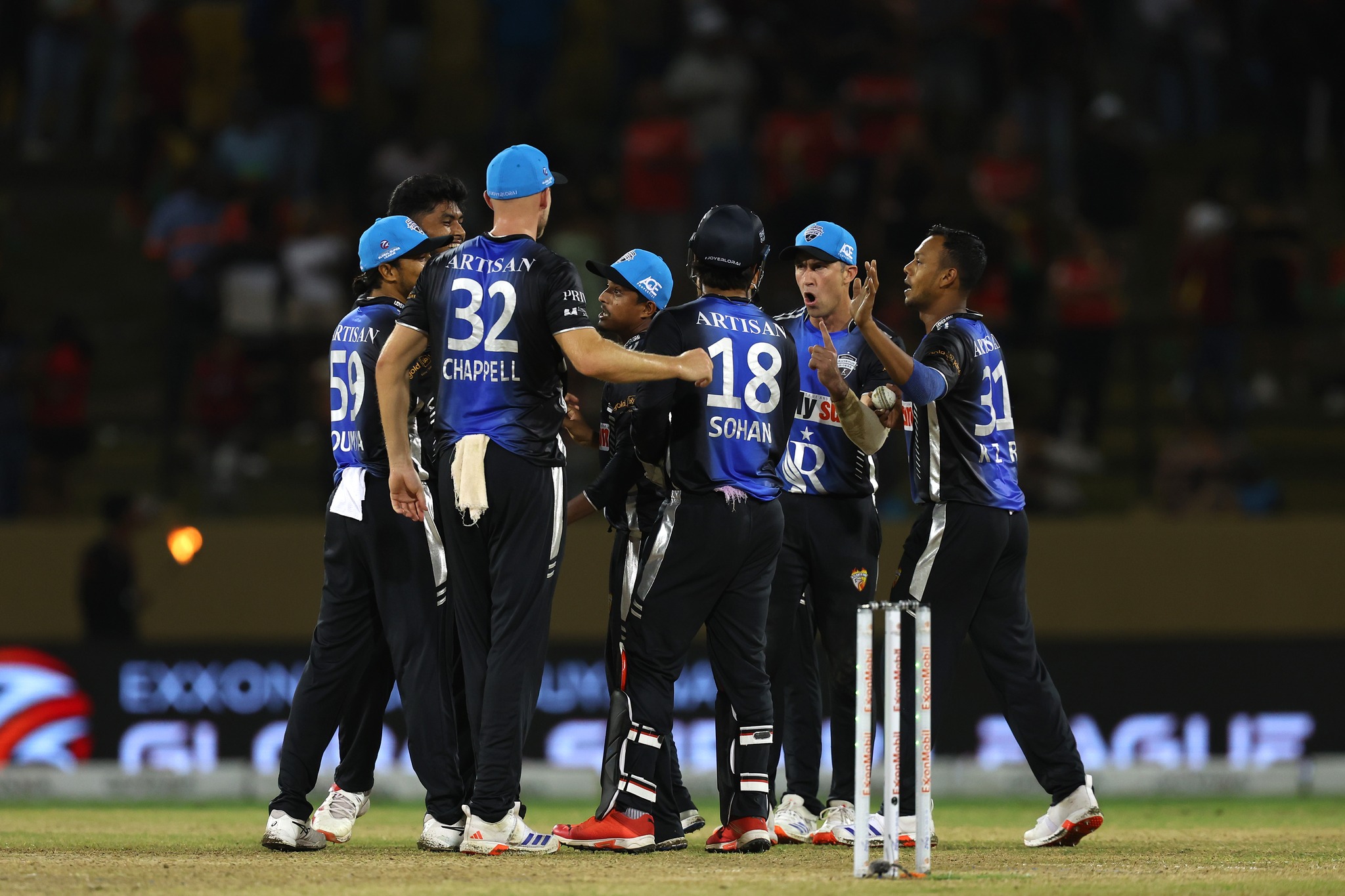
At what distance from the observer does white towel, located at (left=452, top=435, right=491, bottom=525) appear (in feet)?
22.9

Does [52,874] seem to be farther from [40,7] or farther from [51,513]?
[40,7]

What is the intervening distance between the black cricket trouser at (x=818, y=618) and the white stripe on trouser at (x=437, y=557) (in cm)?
151

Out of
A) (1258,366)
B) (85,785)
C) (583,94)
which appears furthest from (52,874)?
(583,94)

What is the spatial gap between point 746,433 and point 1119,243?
11209mm

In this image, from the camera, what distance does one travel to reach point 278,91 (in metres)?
18.2

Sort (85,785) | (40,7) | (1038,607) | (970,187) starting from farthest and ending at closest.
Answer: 1. (40,7)
2. (970,187)
3. (1038,607)
4. (85,785)

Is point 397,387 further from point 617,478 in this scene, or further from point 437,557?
point 617,478

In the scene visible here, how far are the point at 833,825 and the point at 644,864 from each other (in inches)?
49.9

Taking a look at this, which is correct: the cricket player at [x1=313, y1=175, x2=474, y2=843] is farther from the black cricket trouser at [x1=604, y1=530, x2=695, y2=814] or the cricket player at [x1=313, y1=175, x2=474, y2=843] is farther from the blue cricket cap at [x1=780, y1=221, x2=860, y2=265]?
the blue cricket cap at [x1=780, y1=221, x2=860, y2=265]

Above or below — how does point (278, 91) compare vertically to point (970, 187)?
above

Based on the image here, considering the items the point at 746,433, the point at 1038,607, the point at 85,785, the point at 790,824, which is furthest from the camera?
the point at 1038,607

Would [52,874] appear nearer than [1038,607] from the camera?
Yes

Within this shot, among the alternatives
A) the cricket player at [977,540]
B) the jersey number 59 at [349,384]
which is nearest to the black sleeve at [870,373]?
the cricket player at [977,540]

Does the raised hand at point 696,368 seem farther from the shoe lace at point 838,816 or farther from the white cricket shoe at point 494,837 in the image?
the shoe lace at point 838,816
